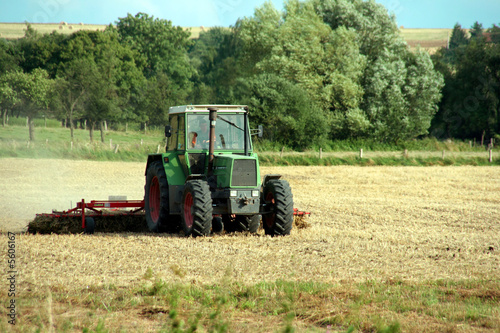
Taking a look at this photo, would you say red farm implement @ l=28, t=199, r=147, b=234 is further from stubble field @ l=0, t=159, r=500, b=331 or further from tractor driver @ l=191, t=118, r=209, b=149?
tractor driver @ l=191, t=118, r=209, b=149

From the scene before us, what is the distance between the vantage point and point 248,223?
11.9 metres

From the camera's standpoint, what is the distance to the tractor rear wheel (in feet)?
36.8

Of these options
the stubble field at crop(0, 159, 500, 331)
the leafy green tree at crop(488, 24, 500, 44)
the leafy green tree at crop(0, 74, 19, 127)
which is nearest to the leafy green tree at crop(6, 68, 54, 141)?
the leafy green tree at crop(0, 74, 19, 127)

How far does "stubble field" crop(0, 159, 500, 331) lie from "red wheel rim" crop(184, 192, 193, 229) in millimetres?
366

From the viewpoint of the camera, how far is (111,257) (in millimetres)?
8680

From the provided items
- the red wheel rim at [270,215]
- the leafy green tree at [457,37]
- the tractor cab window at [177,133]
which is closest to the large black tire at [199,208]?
the tractor cab window at [177,133]

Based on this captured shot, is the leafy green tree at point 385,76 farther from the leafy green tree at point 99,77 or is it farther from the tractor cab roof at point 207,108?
the tractor cab roof at point 207,108

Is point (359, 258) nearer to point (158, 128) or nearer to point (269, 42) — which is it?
point (269, 42)

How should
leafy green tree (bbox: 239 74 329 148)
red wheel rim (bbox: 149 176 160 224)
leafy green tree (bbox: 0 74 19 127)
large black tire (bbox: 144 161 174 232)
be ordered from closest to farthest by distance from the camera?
large black tire (bbox: 144 161 174 232) < red wheel rim (bbox: 149 176 160 224) < leafy green tree (bbox: 239 74 329 148) < leafy green tree (bbox: 0 74 19 127)

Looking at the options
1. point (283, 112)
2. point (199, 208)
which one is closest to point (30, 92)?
point (283, 112)

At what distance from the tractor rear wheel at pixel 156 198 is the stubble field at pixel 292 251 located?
0.41m

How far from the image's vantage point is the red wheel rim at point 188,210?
10.7 metres

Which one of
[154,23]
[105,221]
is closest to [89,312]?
[105,221]

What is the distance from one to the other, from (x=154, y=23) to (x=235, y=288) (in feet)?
242
